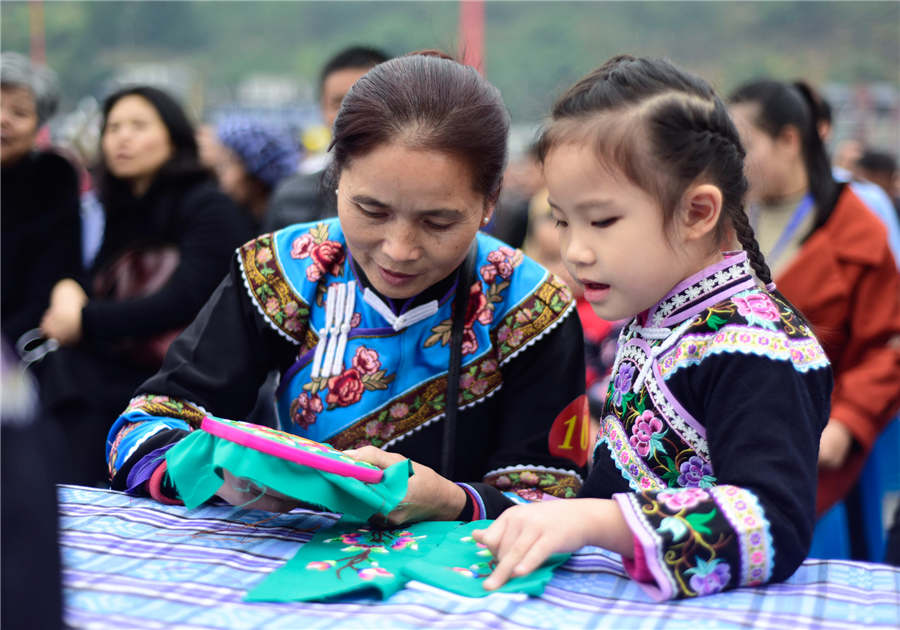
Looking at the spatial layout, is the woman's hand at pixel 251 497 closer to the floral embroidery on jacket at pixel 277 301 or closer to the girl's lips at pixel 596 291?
the floral embroidery on jacket at pixel 277 301

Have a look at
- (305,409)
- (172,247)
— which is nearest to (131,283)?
(172,247)

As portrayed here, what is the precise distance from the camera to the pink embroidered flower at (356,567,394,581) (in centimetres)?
102

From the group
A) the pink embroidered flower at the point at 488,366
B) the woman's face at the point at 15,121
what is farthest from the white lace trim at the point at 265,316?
the woman's face at the point at 15,121

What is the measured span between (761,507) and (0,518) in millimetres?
779

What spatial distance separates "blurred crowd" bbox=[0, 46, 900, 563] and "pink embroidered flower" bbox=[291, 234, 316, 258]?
825 millimetres

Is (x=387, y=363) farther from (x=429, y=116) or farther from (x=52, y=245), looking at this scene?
(x=52, y=245)

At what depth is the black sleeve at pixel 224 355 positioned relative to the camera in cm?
146

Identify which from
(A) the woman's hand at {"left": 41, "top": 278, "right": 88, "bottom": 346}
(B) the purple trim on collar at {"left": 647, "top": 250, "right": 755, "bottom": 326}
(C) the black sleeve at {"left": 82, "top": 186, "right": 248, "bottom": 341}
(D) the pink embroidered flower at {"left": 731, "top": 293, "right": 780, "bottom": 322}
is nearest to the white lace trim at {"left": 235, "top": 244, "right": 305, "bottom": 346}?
(B) the purple trim on collar at {"left": 647, "top": 250, "right": 755, "bottom": 326}

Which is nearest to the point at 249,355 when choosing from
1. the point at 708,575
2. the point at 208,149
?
the point at 708,575

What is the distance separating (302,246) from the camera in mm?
1545

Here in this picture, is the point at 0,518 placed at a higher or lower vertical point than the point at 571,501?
higher

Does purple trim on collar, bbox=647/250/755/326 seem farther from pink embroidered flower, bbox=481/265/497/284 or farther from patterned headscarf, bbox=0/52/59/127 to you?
patterned headscarf, bbox=0/52/59/127

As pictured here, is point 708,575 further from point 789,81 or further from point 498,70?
point 498,70

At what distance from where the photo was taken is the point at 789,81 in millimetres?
2893
